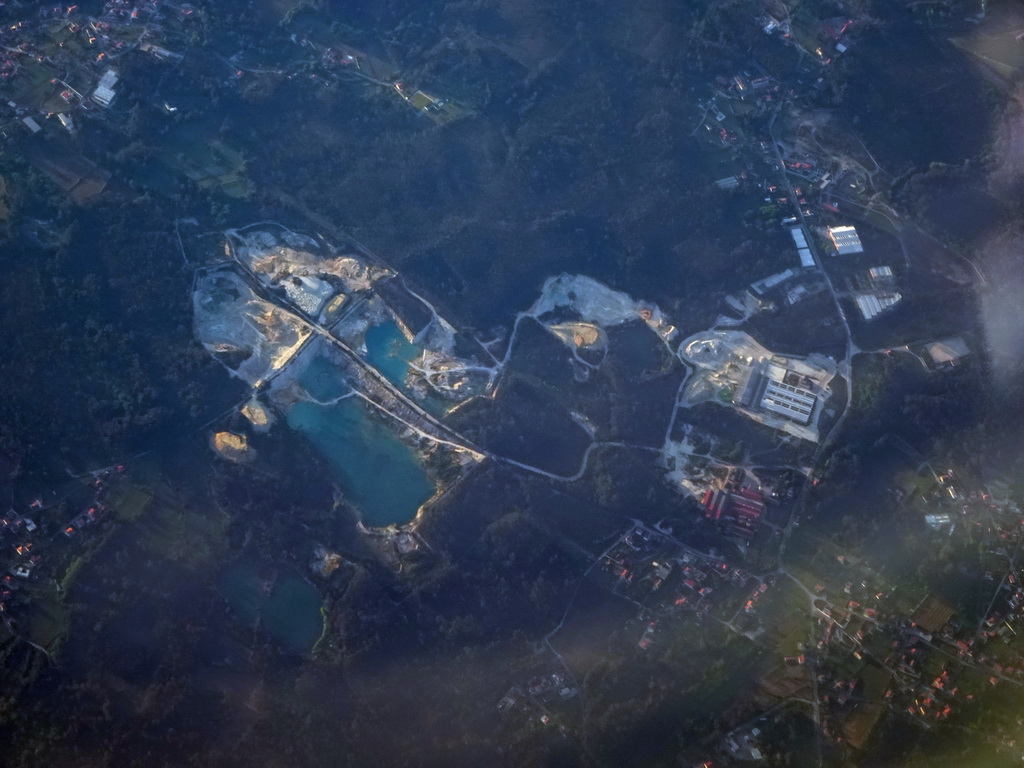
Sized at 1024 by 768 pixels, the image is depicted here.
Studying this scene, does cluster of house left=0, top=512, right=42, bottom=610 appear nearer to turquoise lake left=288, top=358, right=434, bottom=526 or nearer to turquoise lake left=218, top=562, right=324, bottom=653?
turquoise lake left=218, top=562, right=324, bottom=653

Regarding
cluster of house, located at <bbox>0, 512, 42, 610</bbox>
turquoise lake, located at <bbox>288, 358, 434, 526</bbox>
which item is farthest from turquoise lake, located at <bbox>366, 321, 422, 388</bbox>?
cluster of house, located at <bbox>0, 512, 42, 610</bbox>

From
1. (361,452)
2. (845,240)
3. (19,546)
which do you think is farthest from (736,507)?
(19,546)

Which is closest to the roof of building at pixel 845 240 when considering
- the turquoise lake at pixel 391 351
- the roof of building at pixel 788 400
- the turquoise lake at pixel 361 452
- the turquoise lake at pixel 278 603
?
the roof of building at pixel 788 400

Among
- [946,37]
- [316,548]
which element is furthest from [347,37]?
[946,37]

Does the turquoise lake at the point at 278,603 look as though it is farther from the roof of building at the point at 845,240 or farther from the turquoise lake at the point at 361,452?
the roof of building at the point at 845,240

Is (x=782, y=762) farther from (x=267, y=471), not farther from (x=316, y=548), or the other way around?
(x=267, y=471)

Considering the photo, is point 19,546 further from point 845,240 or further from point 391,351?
point 845,240
